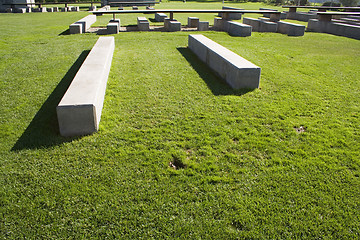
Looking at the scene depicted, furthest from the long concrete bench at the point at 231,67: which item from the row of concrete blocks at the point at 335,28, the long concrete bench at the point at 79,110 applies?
the row of concrete blocks at the point at 335,28

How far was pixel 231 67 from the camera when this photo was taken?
6.42 metres

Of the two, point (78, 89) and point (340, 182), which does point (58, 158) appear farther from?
point (340, 182)

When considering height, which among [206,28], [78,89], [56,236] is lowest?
[56,236]

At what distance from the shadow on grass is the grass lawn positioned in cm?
6

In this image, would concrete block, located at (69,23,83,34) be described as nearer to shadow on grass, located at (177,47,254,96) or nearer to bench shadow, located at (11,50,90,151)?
shadow on grass, located at (177,47,254,96)

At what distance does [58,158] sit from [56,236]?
1.40m

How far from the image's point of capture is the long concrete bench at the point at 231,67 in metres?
6.23

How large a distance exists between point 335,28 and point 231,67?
11.9 meters

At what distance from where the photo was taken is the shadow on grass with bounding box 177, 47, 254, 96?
20.3ft

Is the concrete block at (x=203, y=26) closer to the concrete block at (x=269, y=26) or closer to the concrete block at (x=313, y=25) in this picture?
the concrete block at (x=269, y=26)

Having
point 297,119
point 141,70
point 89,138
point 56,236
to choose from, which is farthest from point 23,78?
point 297,119

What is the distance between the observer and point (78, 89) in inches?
193

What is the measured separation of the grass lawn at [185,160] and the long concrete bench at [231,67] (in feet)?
0.86

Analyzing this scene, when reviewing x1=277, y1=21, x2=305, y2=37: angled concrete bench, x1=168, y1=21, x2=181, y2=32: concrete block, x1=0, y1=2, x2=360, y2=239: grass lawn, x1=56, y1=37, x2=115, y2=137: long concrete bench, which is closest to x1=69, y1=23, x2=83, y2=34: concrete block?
x1=168, y1=21, x2=181, y2=32: concrete block
